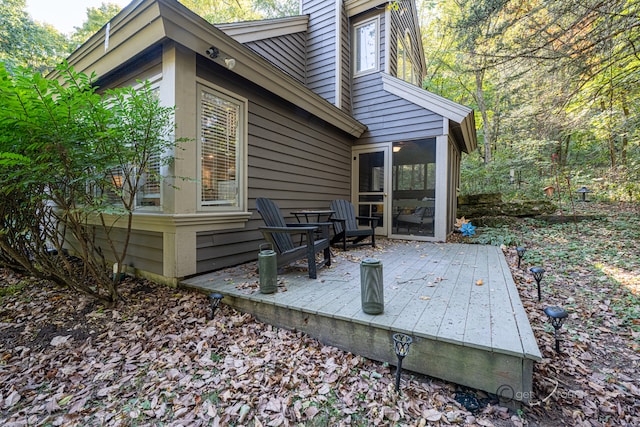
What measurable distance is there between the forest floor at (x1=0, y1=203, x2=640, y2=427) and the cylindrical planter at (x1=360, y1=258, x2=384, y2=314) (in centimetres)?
35

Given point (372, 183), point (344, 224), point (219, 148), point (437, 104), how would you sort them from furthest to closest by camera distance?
point (372, 183) → point (437, 104) → point (344, 224) → point (219, 148)

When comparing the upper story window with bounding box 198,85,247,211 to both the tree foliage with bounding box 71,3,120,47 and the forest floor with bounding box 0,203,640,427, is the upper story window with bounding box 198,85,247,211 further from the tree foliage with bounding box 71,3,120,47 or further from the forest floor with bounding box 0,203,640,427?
the tree foliage with bounding box 71,3,120,47

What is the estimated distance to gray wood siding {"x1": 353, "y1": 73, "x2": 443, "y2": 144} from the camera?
5379 millimetres

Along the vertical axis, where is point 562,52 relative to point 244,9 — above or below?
below

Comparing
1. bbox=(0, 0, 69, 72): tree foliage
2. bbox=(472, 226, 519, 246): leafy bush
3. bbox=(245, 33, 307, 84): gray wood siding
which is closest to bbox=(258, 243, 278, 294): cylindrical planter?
bbox=(245, 33, 307, 84): gray wood siding

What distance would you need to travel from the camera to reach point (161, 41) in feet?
9.02

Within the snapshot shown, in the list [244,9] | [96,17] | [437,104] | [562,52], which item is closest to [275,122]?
[437,104]

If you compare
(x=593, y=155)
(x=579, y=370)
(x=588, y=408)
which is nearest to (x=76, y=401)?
(x=588, y=408)

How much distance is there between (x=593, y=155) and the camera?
10.7 meters

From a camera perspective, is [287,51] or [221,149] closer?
[221,149]

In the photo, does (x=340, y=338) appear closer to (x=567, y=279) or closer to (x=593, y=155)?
(x=567, y=279)

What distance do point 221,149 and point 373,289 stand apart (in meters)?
2.43

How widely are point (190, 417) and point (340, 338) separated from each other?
3.30 ft

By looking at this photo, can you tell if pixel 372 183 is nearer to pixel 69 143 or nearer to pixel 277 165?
pixel 277 165
